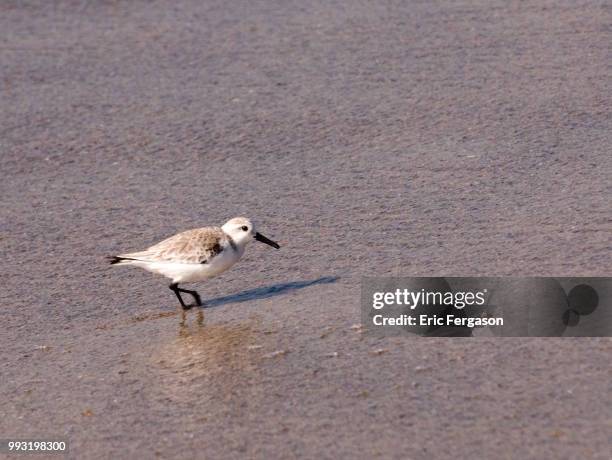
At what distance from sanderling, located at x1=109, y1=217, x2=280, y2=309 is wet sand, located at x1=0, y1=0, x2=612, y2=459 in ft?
1.06

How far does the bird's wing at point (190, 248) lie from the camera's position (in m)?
8.88

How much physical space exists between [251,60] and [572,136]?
4446mm

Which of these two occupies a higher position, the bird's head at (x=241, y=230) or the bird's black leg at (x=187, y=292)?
the bird's head at (x=241, y=230)

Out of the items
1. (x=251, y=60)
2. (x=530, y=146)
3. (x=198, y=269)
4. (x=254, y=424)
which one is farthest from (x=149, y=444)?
(x=251, y=60)

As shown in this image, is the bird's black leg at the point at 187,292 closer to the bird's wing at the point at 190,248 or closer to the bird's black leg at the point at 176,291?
the bird's black leg at the point at 176,291

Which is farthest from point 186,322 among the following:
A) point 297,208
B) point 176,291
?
point 297,208

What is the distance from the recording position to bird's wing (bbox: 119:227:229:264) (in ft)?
29.1

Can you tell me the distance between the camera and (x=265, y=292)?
361 inches

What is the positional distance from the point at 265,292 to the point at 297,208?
1870 mm

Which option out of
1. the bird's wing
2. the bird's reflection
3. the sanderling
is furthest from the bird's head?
the bird's reflection

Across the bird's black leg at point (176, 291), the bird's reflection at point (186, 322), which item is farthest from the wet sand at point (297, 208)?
the bird's black leg at point (176, 291)

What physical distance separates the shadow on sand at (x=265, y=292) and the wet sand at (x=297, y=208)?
36mm

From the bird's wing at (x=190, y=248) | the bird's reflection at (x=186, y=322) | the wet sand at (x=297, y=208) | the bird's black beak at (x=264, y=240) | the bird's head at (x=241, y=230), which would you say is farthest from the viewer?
the bird's black beak at (x=264, y=240)

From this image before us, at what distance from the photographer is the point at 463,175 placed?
36.6 feet
